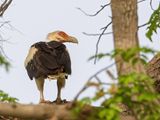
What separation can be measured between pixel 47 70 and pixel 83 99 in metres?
4.37

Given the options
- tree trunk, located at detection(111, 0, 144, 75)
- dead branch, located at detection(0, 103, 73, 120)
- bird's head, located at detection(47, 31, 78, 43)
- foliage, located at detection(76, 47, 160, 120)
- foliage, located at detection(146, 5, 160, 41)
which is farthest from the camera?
bird's head, located at detection(47, 31, 78, 43)

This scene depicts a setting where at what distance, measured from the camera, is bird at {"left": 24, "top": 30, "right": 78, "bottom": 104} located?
7230mm

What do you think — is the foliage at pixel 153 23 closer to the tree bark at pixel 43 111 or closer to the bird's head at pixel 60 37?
the tree bark at pixel 43 111

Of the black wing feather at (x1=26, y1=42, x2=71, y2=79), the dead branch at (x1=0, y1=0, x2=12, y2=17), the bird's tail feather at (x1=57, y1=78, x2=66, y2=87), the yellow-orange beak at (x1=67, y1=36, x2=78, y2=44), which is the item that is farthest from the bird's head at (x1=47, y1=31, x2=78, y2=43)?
the dead branch at (x1=0, y1=0, x2=12, y2=17)

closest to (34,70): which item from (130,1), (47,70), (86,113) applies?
(47,70)

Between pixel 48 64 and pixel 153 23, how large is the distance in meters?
2.39

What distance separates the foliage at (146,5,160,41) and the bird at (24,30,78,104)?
226 cm

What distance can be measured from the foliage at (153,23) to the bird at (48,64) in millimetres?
2256

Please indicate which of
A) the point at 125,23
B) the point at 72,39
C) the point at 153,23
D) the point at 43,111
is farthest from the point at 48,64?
the point at 43,111

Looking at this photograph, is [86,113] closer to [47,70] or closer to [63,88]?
[47,70]

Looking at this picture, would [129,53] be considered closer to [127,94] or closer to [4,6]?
[127,94]

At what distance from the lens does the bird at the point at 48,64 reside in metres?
7.23

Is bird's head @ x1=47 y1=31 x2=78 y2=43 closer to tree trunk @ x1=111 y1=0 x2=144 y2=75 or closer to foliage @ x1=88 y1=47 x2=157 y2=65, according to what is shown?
tree trunk @ x1=111 y1=0 x2=144 y2=75

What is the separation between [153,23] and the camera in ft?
16.9
